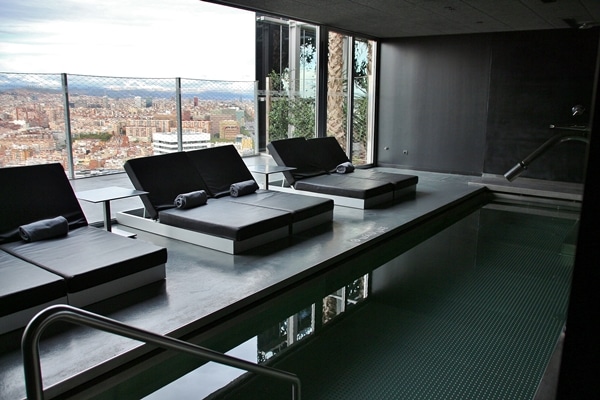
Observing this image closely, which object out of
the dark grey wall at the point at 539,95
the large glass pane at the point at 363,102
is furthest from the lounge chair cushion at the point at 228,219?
the dark grey wall at the point at 539,95

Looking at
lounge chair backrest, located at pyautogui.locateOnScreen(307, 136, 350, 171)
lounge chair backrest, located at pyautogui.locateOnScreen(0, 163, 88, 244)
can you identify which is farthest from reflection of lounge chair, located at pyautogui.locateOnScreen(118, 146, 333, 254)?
lounge chair backrest, located at pyautogui.locateOnScreen(307, 136, 350, 171)

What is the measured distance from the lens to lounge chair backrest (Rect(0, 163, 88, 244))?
398 centimetres

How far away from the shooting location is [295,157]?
23.6ft

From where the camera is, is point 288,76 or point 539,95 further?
point 539,95

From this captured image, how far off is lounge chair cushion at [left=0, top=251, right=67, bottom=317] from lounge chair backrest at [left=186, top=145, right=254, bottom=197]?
102 inches

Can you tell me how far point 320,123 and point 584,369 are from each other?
26.6ft

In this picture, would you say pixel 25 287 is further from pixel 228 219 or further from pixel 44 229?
pixel 228 219

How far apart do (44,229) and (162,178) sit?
153cm

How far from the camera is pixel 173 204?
17.1 feet

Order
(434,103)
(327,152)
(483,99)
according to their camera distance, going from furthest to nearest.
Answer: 1. (434,103)
2. (483,99)
3. (327,152)

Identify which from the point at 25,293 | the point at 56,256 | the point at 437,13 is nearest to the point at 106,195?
the point at 56,256

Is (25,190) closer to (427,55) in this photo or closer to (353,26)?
(353,26)

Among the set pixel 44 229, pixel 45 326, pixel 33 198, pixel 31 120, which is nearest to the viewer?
pixel 45 326

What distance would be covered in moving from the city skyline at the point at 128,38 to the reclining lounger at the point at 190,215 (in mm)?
1587
